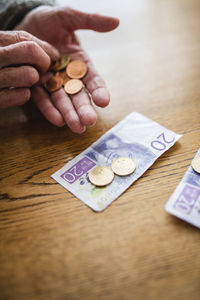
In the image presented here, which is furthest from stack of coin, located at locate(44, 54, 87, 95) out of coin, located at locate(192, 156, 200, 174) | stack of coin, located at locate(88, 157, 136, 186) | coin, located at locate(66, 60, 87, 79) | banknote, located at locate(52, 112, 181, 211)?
coin, located at locate(192, 156, 200, 174)

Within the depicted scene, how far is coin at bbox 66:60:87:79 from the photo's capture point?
1.00 m

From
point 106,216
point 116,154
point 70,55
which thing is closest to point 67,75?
point 70,55

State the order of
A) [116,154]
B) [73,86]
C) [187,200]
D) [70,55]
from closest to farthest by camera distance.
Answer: [187,200], [116,154], [73,86], [70,55]

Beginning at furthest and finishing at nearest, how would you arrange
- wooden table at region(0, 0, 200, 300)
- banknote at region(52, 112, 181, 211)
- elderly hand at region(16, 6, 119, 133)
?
elderly hand at region(16, 6, 119, 133)
banknote at region(52, 112, 181, 211)
wooden table at region(0, 0, 200, 300)

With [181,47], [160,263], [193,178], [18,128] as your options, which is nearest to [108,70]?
[181,47]

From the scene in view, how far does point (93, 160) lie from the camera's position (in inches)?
32.0

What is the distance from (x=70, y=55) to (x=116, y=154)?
575mm

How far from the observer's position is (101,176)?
0.76 m

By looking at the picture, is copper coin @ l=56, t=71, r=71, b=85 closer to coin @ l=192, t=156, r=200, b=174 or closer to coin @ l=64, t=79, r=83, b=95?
coin @ l=64, t=79, r=83, b=95

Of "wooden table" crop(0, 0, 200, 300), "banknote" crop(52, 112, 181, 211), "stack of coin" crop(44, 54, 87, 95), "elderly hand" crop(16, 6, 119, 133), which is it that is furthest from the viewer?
"stack of coin" crop(44, 54, 87, 95)

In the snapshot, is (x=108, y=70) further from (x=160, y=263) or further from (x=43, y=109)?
(x=160, y=263)

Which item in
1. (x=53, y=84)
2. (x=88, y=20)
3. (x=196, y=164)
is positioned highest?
(x=88, y=20)

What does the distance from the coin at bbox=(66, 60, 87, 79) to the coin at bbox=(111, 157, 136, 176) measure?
1.38 ft

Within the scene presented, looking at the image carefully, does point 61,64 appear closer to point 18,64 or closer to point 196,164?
point 18,64
